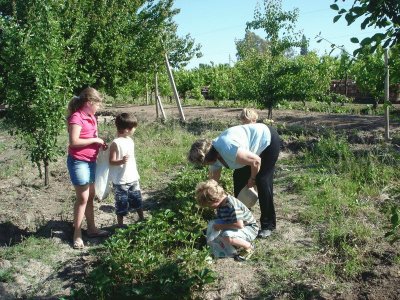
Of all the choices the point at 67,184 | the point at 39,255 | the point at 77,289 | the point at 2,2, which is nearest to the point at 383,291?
the point at 77,289

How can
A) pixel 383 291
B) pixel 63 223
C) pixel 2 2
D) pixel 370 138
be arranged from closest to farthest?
pixel 383 291 < pixel 63 223 < pixel 370 138 < pixel 2 2

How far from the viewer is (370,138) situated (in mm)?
9750

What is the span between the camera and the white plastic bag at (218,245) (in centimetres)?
463

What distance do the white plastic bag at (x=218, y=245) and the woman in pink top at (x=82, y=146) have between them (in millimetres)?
1476

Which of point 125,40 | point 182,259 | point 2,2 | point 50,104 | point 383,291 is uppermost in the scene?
point 2,2

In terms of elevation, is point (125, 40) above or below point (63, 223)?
above

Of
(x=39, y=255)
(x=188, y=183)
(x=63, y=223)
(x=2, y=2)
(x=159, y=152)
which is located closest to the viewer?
(x=39, y=255)

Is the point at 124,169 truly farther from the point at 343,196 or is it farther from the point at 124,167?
the point at 343,196

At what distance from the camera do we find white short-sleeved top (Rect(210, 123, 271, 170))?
14.9 ft

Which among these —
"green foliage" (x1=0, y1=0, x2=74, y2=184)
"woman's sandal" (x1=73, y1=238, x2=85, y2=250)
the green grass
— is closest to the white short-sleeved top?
"woman's sandal" (x1=73, y1=238, x2=85, y2=250)

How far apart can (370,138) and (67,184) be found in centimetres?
626

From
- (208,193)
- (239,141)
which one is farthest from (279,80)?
(208,193)

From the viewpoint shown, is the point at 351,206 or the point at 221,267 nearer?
the point at 221,267

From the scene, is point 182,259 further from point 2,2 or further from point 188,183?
point 2,2
